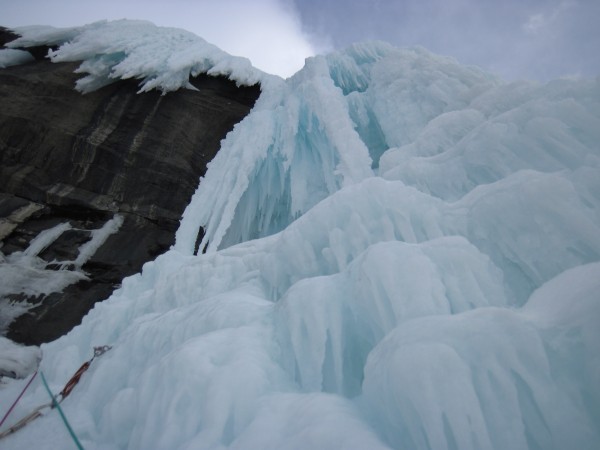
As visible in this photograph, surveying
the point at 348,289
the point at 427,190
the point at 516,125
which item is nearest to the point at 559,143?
the point at 516,125

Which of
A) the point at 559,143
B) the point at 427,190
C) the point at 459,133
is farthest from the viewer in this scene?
the point at 459,133

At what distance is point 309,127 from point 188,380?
8.79 meters

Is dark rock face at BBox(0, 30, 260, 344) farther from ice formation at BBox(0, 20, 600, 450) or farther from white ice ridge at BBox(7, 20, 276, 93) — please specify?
ice formation at BBox(0, 20, 600, 450)

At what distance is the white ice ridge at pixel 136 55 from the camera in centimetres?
1112

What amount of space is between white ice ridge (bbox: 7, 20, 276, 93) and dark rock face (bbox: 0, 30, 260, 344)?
0.43 metres

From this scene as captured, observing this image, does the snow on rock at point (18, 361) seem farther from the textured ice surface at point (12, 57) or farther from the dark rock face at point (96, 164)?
the textured ice surface at point (12, 57)

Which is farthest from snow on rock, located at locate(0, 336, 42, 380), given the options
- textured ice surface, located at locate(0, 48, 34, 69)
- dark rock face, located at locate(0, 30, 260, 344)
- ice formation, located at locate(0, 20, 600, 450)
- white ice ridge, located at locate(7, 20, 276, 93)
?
textured ice surface, located at locate(0, 48, 34, 69)

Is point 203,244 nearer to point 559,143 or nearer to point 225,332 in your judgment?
point 225,332

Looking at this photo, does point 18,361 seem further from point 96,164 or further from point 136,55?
point 136,55

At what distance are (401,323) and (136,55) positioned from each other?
39.3 feet

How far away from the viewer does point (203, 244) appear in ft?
30.3

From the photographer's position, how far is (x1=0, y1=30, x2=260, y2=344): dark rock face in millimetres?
9672

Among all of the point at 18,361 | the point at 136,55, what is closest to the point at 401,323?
the point at 18,361

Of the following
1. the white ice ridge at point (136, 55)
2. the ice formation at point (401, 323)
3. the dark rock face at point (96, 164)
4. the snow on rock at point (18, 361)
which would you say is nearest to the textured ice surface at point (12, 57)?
the white ice ridge at point (136, 55)
